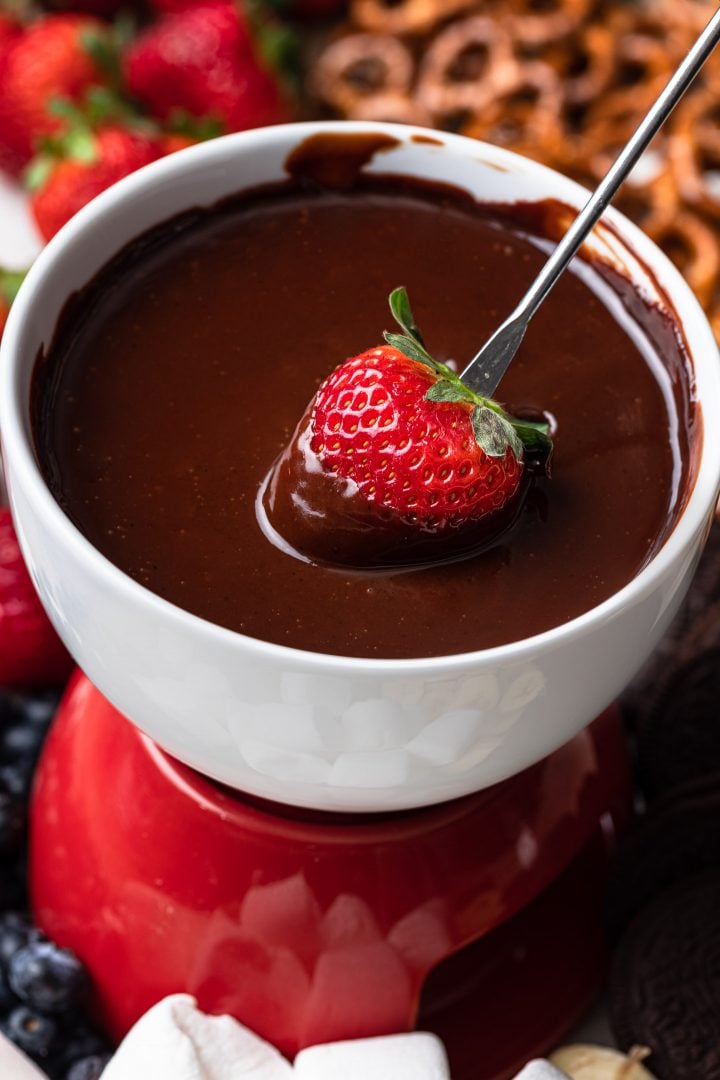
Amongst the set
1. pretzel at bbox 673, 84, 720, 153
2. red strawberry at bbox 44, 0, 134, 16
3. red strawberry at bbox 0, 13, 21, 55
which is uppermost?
pretzel at bbox 673, 84, 720, 153

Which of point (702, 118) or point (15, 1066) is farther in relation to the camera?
point (702, 118)

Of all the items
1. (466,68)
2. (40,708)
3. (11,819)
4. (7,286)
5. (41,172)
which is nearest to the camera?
(11,819)

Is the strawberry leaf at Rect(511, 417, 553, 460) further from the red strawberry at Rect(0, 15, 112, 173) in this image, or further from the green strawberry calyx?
the red strawberry at Rect(0, 15, 112, 173)

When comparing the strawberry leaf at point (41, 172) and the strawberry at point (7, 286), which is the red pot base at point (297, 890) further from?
the strawberry leaf at point (41, 172)

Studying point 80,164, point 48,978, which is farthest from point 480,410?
point 80,164

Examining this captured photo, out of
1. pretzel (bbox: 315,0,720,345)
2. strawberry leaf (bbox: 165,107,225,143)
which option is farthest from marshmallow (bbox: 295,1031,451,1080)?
strawberry leaf (bbox: 165,107,225,143)

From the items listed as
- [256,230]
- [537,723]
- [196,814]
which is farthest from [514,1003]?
[256,230]

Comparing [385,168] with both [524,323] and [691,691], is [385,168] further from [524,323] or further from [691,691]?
[691,691]

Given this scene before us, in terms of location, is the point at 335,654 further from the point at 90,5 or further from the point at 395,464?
the point at 90,5
